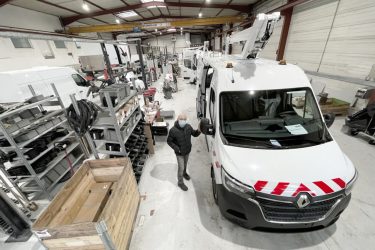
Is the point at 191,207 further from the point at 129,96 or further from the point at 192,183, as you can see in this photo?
the point at 129,96

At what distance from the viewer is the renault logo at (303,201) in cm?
183

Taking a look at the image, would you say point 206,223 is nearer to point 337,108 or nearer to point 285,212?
point 285,212

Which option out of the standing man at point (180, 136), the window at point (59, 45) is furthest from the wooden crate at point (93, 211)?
the window at point (59, 45)

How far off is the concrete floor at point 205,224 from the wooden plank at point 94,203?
63 cm

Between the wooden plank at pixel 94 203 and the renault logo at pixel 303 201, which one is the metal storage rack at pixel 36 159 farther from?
the renault logo at pixel 303 201

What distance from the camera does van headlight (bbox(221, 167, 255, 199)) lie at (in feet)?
6.36

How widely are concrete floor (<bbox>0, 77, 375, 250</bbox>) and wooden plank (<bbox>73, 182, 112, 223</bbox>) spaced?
0.63m

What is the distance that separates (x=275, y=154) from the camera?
2.12 m

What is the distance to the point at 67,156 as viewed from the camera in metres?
3.71

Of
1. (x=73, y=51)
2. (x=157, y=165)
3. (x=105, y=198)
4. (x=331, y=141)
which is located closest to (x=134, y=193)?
(x=105, y=198)

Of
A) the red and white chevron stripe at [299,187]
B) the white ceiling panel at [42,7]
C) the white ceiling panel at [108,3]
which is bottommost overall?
the red and white chevron stripe at [299,187]

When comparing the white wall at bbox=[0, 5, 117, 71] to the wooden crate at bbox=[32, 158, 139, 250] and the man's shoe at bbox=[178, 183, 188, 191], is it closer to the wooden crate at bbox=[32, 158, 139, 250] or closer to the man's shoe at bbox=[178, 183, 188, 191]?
the wooden crate at bbox=[32, 158, 139, 250]

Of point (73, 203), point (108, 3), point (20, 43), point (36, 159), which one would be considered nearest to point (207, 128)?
point (73, 203)

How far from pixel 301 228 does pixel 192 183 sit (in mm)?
1887
